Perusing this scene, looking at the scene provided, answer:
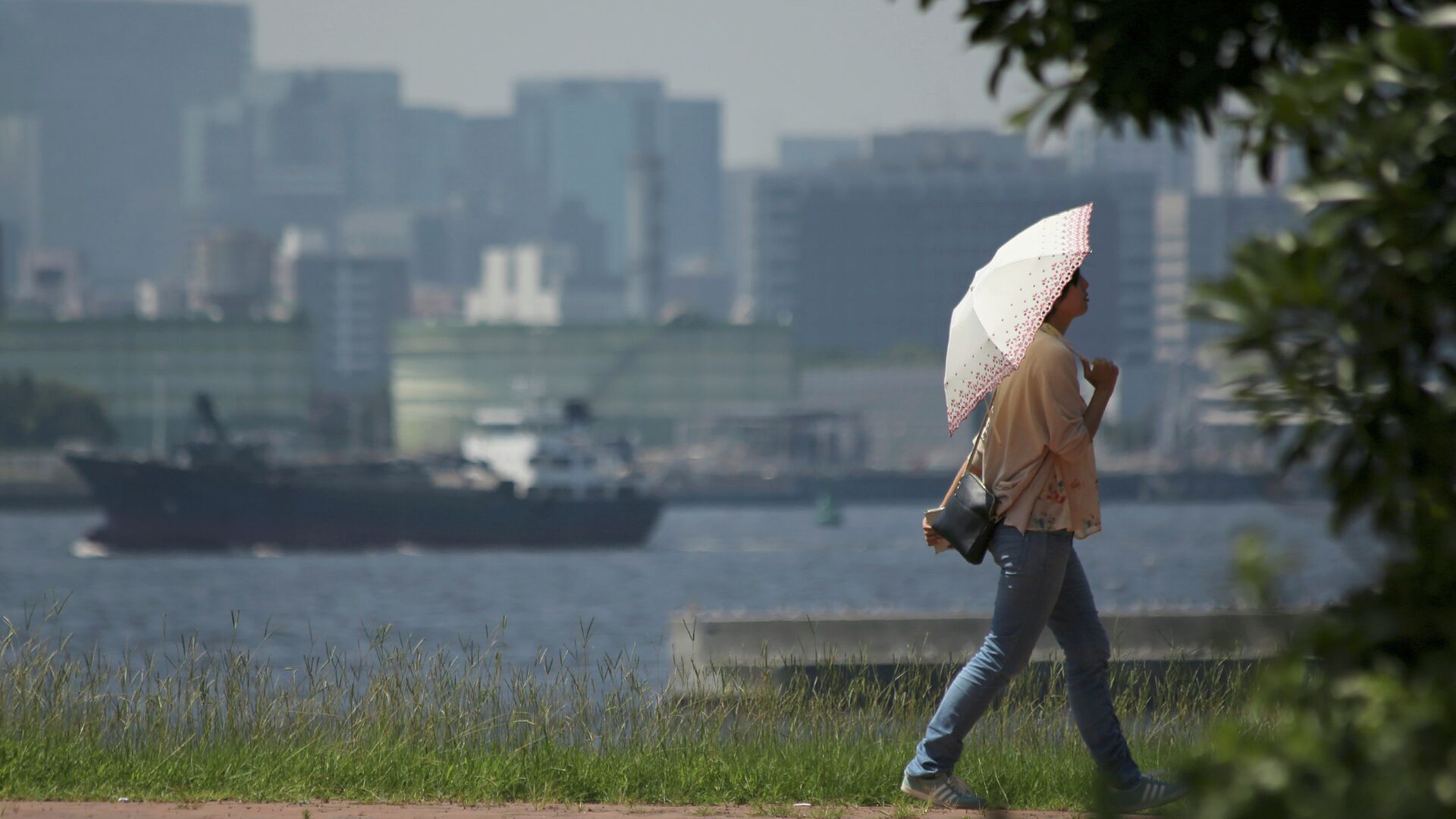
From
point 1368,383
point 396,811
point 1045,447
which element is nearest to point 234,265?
point 396,811

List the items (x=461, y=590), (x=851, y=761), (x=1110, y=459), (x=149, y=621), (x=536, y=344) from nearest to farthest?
(x=851, y=761) → (x=149, y=621) → (x=461, y=590) → (x=536, y=344) → (x=1110, y=459)

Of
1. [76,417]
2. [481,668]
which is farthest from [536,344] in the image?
[481,668]

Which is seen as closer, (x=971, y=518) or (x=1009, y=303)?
(x=971, y=518)

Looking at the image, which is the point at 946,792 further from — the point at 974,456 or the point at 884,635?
the point at 884,635

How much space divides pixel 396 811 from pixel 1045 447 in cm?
197

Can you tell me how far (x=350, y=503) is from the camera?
63812 millimetres

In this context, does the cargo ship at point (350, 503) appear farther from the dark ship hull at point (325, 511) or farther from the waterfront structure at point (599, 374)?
the waterfront structure at point (599, 374)

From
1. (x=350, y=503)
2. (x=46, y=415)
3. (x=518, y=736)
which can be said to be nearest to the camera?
(x=518, y=736)

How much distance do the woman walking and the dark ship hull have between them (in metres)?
59.3

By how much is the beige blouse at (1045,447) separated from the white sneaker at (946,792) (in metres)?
0.70

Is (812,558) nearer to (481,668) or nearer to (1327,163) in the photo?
(481,668)

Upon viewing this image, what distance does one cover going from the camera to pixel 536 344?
433 ft

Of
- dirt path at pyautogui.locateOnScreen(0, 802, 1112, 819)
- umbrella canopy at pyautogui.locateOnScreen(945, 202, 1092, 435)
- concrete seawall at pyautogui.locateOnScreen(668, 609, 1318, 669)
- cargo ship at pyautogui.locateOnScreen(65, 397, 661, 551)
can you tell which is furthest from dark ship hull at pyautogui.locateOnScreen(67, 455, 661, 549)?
umbrella canopy at pyautogui.locateOnScreen(945, 202, 1092, 435)

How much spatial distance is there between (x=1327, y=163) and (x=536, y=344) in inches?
5143
